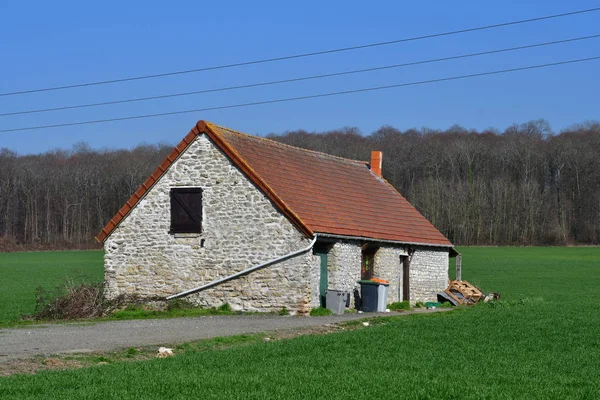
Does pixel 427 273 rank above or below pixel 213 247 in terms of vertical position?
below

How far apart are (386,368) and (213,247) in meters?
14.3

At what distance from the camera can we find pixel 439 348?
1805cm

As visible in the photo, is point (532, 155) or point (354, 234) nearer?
point (354, 234)

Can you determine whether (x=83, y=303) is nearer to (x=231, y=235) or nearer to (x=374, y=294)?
(x=231, y=235)

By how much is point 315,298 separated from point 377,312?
2.62 m

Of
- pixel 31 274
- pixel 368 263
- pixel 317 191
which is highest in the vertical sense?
pixel 317 191

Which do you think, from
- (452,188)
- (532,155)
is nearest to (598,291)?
A: (452,188)

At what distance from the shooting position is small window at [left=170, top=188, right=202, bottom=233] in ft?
94.8

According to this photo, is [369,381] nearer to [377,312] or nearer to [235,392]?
[235,392]

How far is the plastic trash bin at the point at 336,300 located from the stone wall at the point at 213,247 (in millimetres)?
757

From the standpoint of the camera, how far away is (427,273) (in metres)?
35.6

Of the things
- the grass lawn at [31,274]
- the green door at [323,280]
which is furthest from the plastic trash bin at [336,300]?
the grass lawn at [31,274]

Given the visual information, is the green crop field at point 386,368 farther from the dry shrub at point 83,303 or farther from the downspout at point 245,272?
the dry shrub at point 83,303

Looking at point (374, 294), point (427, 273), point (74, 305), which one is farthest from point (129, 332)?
point (427, 273)
